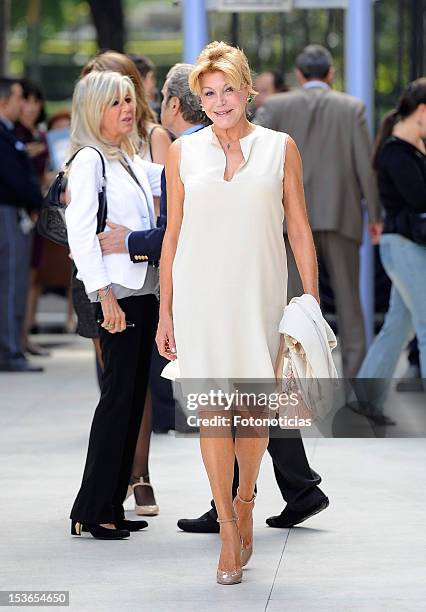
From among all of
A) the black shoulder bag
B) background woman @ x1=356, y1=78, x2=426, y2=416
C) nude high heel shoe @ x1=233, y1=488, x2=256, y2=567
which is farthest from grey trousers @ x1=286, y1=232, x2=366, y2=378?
nude high heel shoe @ x1=233, y1=488, x2=256, y2=567

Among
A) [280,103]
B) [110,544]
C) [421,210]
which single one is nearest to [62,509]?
[110,544]

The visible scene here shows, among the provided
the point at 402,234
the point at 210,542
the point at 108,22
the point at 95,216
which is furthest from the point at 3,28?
the point at 210,542

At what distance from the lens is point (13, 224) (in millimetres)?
11508

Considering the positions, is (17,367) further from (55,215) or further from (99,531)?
(99,531)

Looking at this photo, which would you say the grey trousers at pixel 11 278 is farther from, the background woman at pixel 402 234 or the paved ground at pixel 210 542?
the background woman at pixel 402 234

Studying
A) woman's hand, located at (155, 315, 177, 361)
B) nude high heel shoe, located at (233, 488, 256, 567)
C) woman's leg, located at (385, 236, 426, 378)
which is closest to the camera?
woman's hand, located at (155, 315, 177, 361)

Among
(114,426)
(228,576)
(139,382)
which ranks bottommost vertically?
(228,576)

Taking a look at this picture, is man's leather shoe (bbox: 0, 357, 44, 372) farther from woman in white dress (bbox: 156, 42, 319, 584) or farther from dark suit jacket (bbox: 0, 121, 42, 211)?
woman in white dress (bbox: 156, 42, 319, 584)

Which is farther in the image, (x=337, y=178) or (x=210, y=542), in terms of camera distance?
(x=337, y=178)

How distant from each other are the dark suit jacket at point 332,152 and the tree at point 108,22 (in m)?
9.15

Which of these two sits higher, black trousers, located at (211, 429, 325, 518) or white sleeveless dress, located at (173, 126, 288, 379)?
white sleeveless dress, located at (173, 126, 288, 379)

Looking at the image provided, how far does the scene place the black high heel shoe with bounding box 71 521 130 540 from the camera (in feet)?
19.4

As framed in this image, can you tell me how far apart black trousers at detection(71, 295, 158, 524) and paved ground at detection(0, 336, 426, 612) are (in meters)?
0.15

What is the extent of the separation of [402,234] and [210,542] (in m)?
3.07
